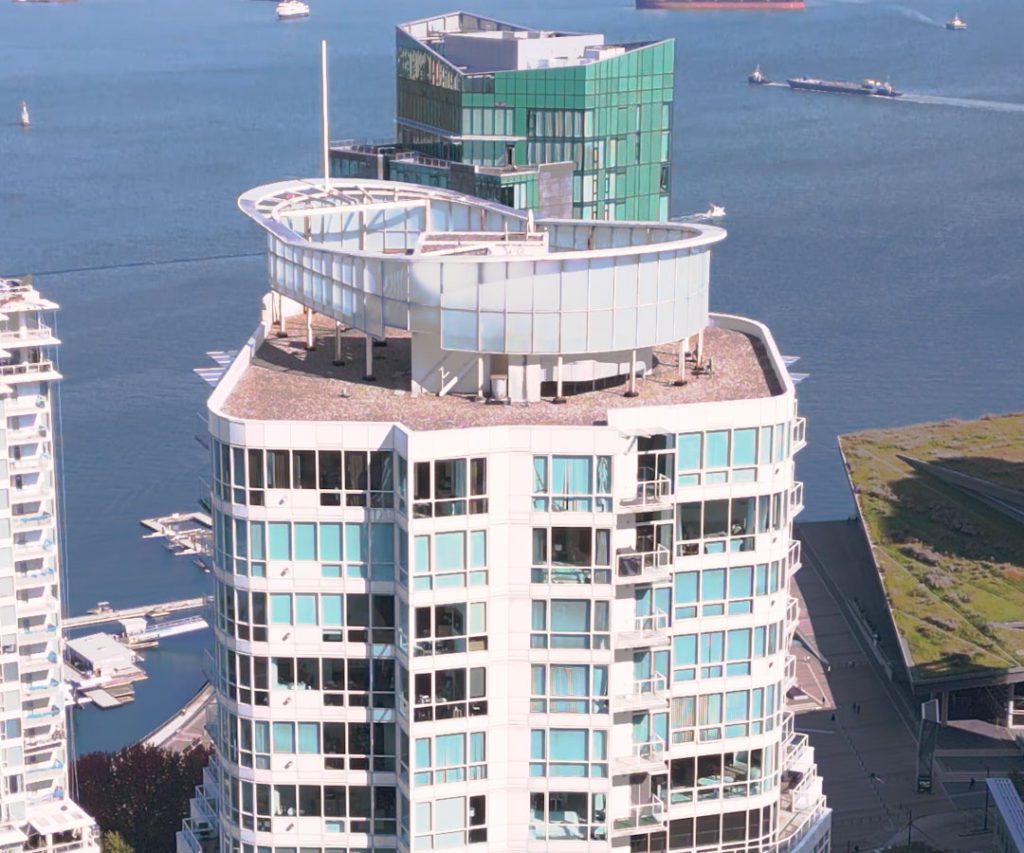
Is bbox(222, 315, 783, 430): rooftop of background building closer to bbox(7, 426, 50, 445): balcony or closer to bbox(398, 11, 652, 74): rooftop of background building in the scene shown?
bbox(7, 426, 50, 445): balcony

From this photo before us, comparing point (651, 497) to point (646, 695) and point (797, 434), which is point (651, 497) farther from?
point (797, 434)

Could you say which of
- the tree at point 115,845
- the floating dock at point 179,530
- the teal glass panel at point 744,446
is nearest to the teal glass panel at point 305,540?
the teal glass panel at point 744,446

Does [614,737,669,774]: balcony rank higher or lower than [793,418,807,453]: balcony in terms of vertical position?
lower

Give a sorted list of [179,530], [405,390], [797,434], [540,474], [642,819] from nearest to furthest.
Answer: [540,474] → [642,819] → [797,434] → [405,390] → [179,530]

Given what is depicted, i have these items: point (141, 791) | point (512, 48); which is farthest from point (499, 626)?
point (512, 48)

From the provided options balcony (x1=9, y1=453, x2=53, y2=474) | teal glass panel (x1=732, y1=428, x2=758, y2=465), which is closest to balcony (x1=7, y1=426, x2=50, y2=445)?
balcony (x1=9, y1=453, x2=53, y2=474)
